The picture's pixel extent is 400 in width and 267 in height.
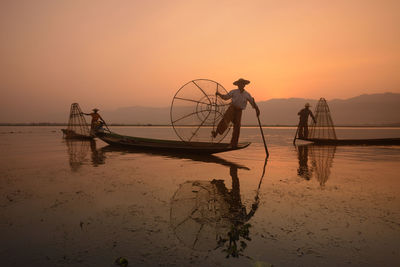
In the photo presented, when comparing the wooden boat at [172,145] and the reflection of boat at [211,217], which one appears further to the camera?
the wooden boat at [172,145]

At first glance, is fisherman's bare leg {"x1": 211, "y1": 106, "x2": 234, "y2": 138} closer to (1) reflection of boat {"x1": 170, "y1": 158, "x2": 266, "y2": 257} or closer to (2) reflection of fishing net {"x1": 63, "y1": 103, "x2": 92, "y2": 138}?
(1) reflection of boat {"x1": 170, "y1": 158, "x2": 266, "y2": 257}

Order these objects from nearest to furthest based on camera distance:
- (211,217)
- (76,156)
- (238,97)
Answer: (211,217) < (238,97) < (76,156)

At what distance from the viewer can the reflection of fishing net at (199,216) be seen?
2975 millimetres

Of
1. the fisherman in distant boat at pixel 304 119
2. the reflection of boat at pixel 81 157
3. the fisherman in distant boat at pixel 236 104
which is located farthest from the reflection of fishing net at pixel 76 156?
the fisherman in distant boat at pixel 304 119

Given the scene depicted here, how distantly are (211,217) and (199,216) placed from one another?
19cm

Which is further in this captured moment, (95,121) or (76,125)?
Answer: (76,125)

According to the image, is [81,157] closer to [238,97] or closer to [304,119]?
[238,97]

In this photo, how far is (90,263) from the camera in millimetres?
2404

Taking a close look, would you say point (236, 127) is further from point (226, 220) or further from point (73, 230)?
point (73, 230)


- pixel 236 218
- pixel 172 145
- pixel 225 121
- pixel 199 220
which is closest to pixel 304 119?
pixel 225 121

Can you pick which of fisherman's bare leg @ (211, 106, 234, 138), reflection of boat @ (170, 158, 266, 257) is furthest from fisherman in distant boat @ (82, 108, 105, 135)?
reflection of boat @ (170, 158, 266, 257)

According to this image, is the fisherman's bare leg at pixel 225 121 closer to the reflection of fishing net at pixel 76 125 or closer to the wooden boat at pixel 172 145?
the wooden boat at pixel 172 145

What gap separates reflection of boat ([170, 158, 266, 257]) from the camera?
2855 mm

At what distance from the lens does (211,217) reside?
3658 mm
